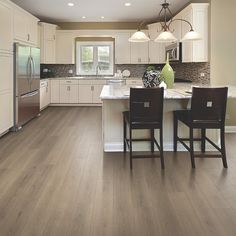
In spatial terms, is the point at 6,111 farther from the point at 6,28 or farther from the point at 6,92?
the point at 6,28

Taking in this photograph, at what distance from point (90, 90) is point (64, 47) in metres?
1.57

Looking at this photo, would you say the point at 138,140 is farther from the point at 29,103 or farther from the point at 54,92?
the point at 54,92

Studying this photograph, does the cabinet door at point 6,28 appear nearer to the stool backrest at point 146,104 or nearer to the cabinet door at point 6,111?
the cabinet door at point 6,111

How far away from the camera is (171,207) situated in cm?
277

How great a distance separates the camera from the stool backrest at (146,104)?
3.85 m

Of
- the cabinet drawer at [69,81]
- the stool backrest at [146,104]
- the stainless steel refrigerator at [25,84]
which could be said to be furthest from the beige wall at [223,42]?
the cabinet drawer at [69,81]

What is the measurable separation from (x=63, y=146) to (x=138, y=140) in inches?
48.4

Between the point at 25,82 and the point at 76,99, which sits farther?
the point at 76,99

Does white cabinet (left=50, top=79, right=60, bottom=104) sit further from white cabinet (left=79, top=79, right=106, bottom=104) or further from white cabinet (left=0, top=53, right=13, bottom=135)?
white cabinet (left=0, top=53, right=13, bottom=135)

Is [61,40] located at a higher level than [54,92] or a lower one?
higher

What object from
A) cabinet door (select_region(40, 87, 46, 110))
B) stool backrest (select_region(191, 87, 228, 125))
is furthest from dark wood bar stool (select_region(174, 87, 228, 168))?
cabinet door (select_region(40, 87, 46, 110))

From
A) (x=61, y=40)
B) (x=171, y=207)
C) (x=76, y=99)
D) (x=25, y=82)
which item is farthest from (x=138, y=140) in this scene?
(x=61, y=40)

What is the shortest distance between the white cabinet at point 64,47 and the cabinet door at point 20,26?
3.12 m

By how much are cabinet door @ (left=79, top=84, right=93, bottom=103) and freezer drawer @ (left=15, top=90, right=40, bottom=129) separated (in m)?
2.44
